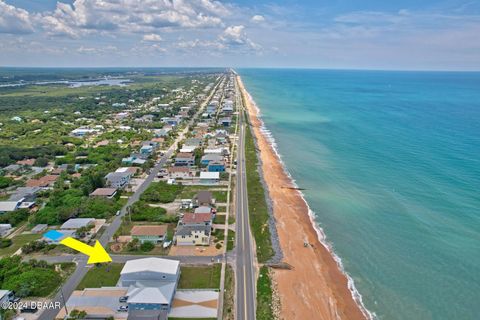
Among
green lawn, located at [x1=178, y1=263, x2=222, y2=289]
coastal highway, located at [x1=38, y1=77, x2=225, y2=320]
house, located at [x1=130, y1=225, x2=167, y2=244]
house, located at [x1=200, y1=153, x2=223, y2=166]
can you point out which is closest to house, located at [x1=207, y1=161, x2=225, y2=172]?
house, located at [x1=200, y1=153, x2=223, y2=166]

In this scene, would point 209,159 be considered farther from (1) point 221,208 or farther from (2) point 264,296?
(2) point 264,296

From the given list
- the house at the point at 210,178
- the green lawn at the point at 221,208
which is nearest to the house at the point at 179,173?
the house at the point at 210,178

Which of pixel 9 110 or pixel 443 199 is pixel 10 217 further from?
pixel 9 110

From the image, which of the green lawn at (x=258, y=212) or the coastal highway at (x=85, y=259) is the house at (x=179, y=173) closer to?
the coastal highway at (x=85, y=259)

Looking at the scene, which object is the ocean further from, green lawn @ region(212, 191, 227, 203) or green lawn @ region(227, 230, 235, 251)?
green lawn @ region(212, 191, 227, 203)

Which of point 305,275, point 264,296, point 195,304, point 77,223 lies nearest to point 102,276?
point 195,304

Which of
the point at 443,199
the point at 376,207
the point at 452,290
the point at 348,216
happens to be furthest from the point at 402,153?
the point at 452,290
